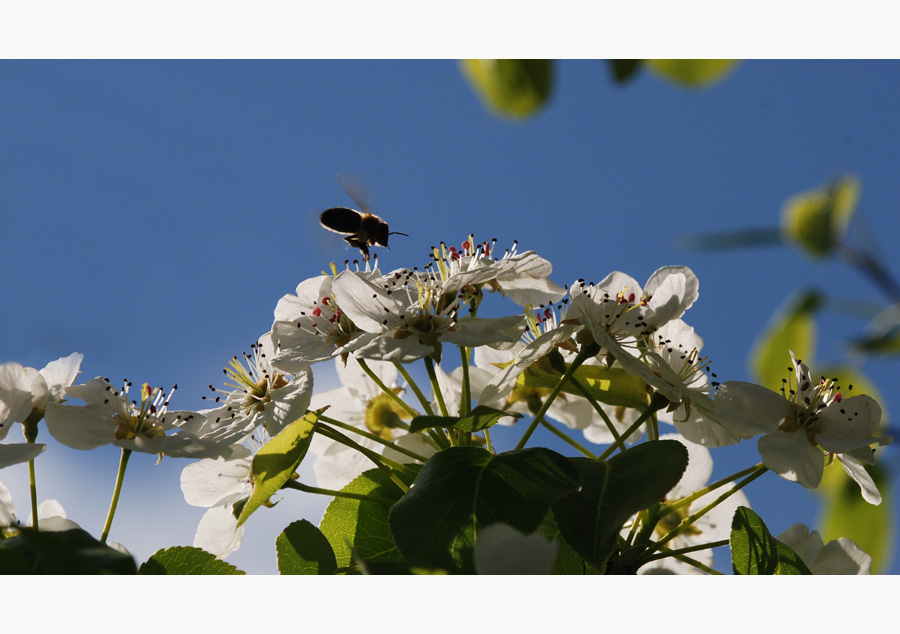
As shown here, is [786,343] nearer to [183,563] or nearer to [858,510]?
[858,510]

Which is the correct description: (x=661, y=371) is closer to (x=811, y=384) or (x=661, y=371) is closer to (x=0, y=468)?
(x=811, y=384)

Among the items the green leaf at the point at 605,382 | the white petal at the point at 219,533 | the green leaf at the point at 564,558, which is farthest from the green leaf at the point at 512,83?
the white petal at the point at 219,533

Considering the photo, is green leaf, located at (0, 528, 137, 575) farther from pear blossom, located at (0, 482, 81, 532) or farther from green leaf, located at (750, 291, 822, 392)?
green leaf, located at (750, 291, 822, 392)

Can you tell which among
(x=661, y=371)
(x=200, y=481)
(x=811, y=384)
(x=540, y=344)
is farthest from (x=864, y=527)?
(x=200, y=481)

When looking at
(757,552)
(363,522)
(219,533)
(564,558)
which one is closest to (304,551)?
(363,522)
